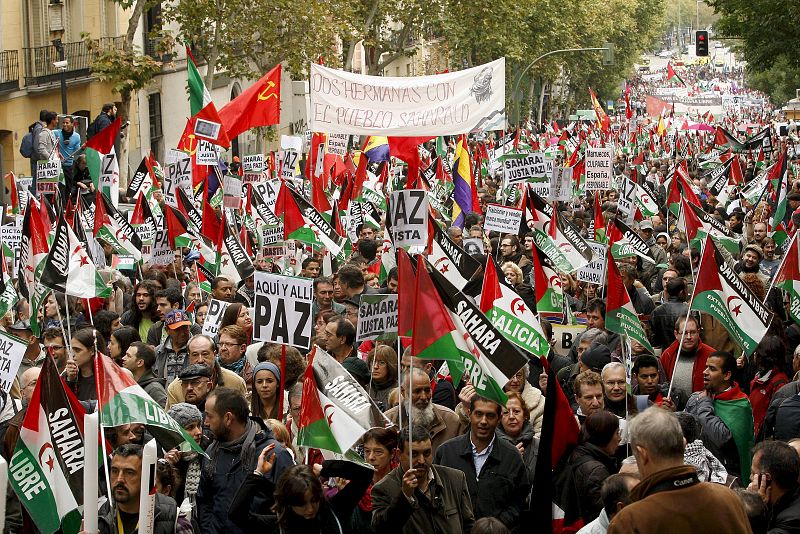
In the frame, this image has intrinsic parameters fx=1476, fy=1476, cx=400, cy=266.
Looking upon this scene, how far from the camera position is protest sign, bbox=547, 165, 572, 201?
21906mm

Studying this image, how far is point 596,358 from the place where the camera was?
391 inches

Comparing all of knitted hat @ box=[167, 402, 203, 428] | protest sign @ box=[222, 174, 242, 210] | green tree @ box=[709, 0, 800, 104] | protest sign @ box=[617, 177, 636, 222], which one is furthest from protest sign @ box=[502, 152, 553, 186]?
green tree @ box=[709, 0, 800, 104]

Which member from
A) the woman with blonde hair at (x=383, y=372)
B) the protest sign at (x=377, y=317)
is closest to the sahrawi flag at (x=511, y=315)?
the protest sign at (x=377, y=317)

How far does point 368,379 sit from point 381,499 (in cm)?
305

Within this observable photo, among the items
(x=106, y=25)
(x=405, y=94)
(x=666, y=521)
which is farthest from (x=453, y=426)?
(x=106, y=25)

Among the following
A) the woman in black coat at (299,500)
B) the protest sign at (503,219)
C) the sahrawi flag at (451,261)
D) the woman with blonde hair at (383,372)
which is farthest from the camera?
the protest sign at (503,219)

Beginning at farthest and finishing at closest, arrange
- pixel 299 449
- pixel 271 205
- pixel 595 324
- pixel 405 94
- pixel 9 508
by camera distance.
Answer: pixel 271 205 → pixel 405 94 → pixel 595 324 → pixel 299 449 → pixel 9 508

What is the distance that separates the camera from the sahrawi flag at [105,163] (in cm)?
1795

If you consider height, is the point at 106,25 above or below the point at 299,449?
above

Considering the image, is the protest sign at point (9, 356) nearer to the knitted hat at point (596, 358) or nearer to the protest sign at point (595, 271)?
the knitted hat at point (596, 358)

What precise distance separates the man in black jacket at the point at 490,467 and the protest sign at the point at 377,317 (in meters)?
1.89

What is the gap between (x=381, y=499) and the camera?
22.6 ft

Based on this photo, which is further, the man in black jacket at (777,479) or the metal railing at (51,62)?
the metal railing at (51,62)

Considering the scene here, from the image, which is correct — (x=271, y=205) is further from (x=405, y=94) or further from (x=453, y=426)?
(x=453, y=426)
